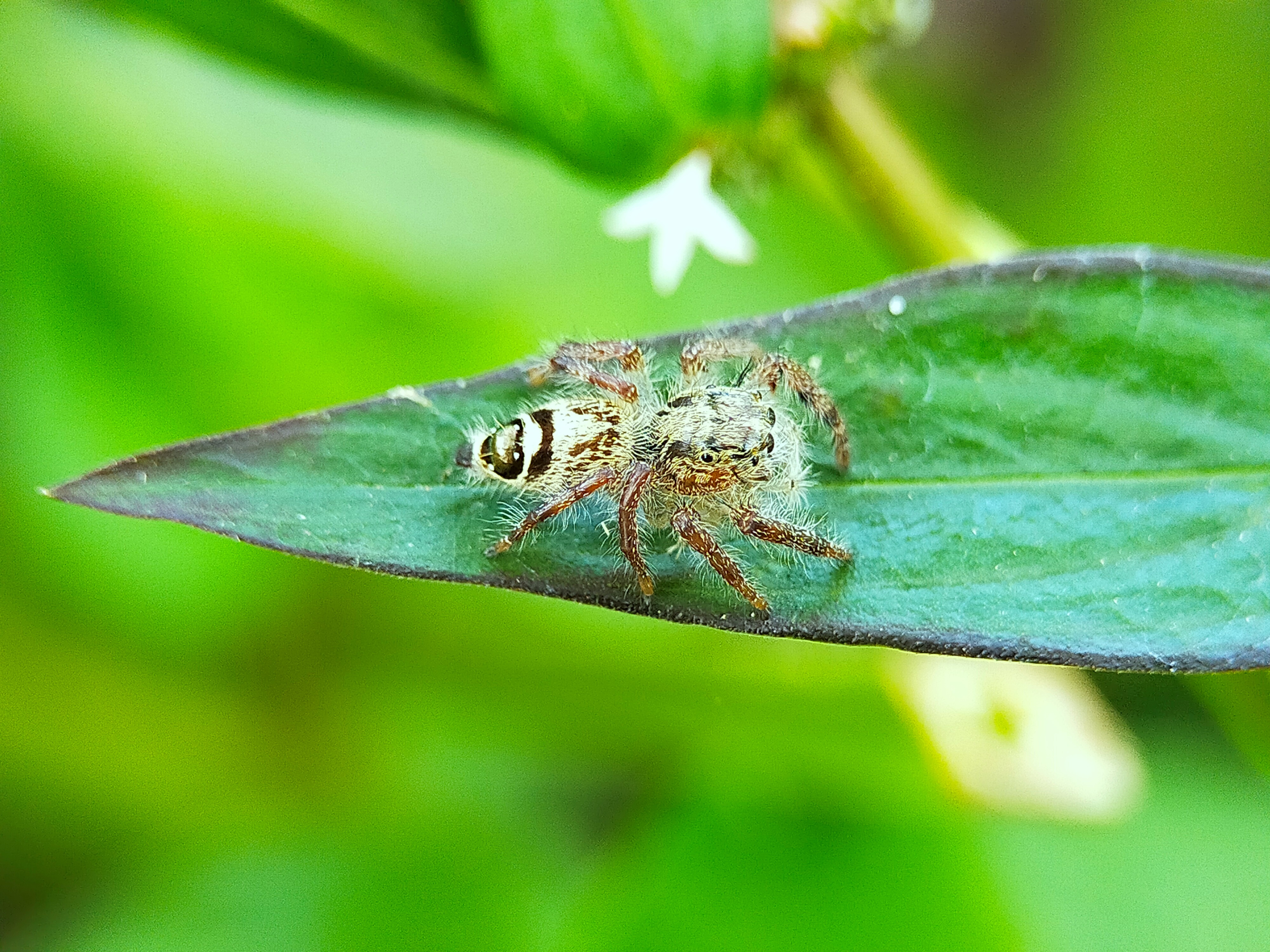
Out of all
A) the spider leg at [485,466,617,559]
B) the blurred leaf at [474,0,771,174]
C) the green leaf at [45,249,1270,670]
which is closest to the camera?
the green leaf at [45,249,1270,670]

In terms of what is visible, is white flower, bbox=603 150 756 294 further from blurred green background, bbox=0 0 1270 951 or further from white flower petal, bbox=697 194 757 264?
blurred green background, bbox=0 0 1270 951

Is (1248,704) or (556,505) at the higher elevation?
(556,505)

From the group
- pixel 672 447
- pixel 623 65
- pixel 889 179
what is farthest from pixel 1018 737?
pixel 623 65

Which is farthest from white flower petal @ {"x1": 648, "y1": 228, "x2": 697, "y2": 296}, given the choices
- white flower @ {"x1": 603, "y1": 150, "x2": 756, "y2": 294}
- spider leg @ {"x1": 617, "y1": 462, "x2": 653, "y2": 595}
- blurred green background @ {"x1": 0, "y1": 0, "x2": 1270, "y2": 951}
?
blurred green background @ {"x1": 0, "y1": 0, "x2": 1270, "y2": 951}

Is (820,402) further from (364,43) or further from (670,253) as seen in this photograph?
(364,43)

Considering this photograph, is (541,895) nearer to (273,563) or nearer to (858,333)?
(273,563)

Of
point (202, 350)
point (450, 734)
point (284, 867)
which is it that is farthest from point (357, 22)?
point (284, 867)
